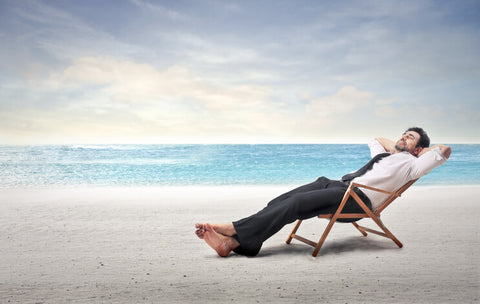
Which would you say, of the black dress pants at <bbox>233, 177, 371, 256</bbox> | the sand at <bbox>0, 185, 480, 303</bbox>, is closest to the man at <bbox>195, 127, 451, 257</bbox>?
the black dress pants at <bbox>233, 177, 371, 256</bbox>

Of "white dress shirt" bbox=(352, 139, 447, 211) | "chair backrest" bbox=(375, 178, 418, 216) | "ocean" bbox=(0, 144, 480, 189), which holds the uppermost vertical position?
"white dress shirt" bbox=(352, 139, 447, 211)

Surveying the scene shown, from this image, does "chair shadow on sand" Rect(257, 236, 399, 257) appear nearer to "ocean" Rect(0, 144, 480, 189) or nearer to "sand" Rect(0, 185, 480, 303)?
"sand" Rect(0, 185, 480, 303)

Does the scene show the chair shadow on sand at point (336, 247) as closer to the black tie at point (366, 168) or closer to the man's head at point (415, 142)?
the black tie at point (366, 168)

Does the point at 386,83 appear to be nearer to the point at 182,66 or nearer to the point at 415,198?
the point at 182,66

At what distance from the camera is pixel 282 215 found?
249cm

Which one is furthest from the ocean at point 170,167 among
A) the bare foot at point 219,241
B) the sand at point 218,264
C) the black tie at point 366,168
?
the bare foot at point 219,241

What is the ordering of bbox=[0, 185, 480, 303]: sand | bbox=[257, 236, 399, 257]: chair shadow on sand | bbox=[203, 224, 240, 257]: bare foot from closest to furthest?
bbox=[0, 185, 480, 303]: sand
bbox=[203, 224, 240, 257]: bare foot
bbox=[257, 236, 399, 257]: chair shadow on sand

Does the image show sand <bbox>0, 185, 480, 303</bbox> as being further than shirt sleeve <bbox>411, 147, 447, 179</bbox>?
No

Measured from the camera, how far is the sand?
2012 mm

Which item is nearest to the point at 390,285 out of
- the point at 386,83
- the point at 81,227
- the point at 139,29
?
the point at 81,227

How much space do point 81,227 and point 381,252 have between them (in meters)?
3.15

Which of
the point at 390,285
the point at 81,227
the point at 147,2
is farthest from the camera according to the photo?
the point at 147,2

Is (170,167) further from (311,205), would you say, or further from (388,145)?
(311,205)

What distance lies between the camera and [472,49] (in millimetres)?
17500
